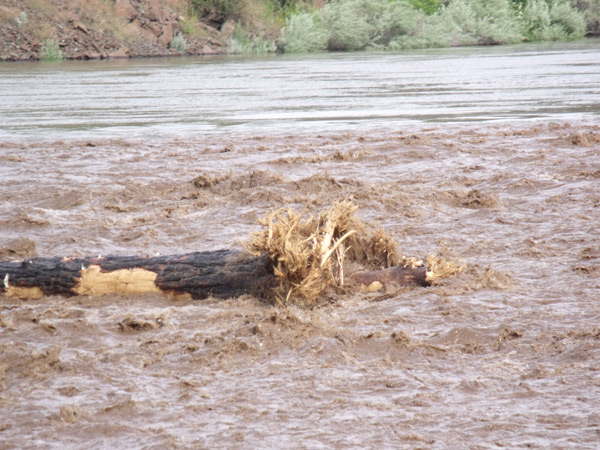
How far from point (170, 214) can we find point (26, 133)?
611 cm

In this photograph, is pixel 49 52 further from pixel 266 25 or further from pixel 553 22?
pixel 553 22

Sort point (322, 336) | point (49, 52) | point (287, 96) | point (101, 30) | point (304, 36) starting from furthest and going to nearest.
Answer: point (304, 36) → point (101, 30) → point (49, 52) → point (287, 96) → point (322, 336)

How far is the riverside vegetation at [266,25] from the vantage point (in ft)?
110

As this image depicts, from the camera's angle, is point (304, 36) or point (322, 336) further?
point (304, 36)

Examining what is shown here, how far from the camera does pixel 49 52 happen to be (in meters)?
32.4

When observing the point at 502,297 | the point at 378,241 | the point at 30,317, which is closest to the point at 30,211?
the point at 30,317

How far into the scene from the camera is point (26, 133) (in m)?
11.9

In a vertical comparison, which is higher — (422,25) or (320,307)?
(422,25)

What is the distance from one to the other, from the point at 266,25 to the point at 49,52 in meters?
13.2

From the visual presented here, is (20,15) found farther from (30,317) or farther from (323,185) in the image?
(30,317)

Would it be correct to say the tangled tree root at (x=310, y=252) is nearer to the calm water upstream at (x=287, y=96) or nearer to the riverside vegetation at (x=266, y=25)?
the calm water upstream at (x=287, y=96)

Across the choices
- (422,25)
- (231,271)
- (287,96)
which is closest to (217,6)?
(422,25)

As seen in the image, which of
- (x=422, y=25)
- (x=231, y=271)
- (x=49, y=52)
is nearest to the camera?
(x=231, y=271)

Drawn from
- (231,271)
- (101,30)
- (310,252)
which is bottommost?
(231,271)
